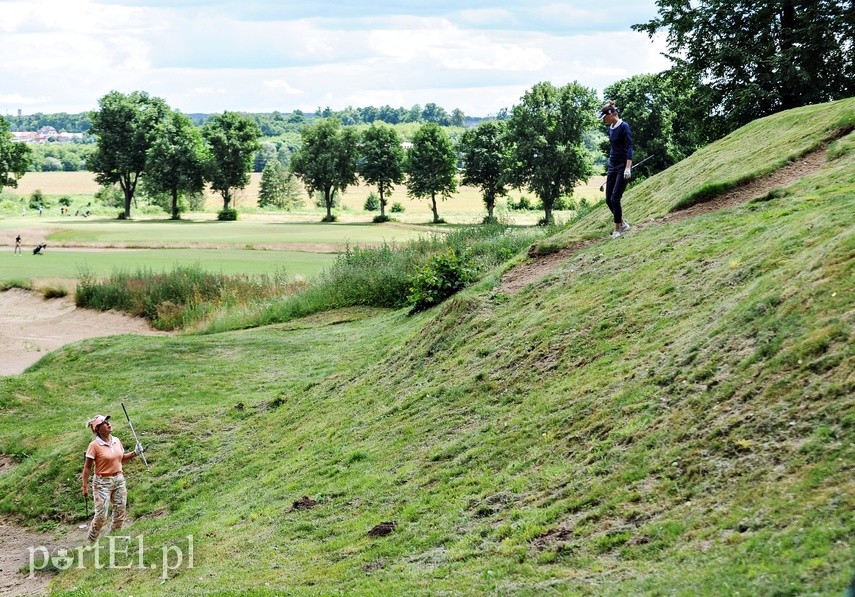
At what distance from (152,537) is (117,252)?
2322 inches

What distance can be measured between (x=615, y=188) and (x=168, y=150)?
363ft

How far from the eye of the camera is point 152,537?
1490cm

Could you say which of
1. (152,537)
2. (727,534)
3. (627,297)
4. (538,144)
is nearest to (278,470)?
(152,537)

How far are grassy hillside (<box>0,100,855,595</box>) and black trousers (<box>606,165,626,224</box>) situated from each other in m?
0.85

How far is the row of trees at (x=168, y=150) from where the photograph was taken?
123125 mm

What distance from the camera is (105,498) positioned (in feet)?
50.9

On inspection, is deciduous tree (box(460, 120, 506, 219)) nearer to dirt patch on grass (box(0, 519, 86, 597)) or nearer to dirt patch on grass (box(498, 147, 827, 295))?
dirt patch on grass (box(498, 147, 827, 295))

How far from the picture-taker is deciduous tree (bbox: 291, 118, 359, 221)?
124m

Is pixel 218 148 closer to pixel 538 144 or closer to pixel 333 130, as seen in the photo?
pixel 333 130

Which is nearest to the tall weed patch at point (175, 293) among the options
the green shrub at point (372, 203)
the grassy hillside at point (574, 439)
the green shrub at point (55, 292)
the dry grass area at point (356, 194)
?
the green shrub at point (55, 292)

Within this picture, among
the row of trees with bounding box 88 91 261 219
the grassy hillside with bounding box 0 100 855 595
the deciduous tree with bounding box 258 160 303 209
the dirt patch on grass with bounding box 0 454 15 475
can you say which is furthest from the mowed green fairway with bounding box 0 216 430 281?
the deciduous tree with bounding box 258 160 303 209

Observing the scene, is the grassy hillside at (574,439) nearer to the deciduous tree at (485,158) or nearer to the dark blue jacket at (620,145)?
the dark blue jacket at (620,145)

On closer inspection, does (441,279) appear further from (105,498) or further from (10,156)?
(10,156)

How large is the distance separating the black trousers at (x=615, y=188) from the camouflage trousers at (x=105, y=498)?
959cm
